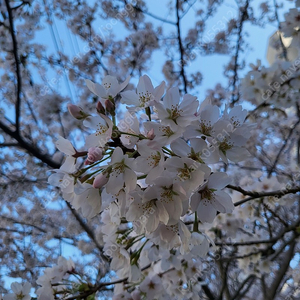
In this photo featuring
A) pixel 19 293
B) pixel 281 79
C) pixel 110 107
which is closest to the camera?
pixel 110 107

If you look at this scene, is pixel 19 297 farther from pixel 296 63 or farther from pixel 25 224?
pixel 25 224

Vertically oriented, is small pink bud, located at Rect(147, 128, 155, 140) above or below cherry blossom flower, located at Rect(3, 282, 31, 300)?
above

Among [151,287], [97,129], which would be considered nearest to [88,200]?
[97,129]

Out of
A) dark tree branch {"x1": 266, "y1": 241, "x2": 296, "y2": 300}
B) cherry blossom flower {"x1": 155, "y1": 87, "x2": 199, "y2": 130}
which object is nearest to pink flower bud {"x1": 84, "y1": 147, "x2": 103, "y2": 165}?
cherry blossom flower {"x1": 155, "y1": 87, "x2": 199, "y2": 130}

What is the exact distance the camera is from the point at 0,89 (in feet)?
14.7

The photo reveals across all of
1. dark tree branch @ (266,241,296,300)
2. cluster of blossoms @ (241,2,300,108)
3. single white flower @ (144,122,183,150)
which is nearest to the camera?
single white flower @ (144,122,183,150)

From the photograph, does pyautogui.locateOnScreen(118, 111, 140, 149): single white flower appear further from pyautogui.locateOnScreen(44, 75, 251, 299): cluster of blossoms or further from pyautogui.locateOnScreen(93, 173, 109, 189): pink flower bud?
pyautogui.locateOnScreen(93, 173, 109, 189): pink flower bud

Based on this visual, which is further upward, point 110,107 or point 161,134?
point 110,107

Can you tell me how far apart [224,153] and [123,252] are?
0.63m

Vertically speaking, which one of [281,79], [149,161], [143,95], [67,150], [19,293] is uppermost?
[281,79]

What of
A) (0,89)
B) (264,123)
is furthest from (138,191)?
(0,89)

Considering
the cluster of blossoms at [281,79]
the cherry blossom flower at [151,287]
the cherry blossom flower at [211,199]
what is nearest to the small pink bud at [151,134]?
the cherry blossom flower at [211,199]

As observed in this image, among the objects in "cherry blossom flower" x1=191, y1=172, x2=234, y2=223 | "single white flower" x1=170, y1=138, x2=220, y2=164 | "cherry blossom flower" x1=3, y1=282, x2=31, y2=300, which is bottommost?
"cherry blossom flower" x1=3, y1=282, x2=31, y2=300

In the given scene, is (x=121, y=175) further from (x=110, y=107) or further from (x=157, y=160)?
(x=110, y=107)
